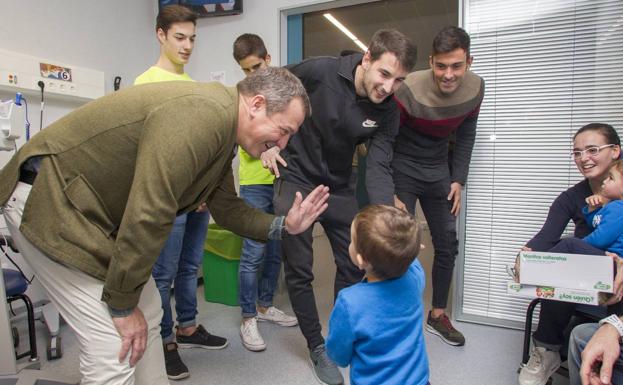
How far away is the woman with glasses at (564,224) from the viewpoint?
1.56m

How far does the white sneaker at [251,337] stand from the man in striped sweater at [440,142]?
91cm

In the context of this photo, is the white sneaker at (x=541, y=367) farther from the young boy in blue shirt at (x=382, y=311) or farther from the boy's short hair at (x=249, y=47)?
the boy's short hair at (x=249, y=47)

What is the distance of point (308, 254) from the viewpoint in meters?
1.70

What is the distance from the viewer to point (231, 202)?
131 cm

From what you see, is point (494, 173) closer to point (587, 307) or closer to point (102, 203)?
point (587, 307)

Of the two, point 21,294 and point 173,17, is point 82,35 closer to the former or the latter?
point 173,17

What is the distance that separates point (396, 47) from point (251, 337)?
58.2 inches

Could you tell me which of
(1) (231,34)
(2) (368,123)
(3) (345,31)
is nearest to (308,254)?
(2) (368,123)

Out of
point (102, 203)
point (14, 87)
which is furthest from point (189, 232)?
point (14, 87)

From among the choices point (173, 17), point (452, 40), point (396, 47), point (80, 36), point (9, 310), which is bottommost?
point (9, 310)

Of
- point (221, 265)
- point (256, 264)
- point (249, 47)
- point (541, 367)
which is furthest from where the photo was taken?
point (221, 265)

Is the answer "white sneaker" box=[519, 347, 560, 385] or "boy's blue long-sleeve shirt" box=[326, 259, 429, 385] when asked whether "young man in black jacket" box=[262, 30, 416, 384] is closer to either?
"boy's blue long-sleeve shirt" box=[326, 259, 429, 385]

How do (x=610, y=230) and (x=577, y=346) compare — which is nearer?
(x=577, y=346)

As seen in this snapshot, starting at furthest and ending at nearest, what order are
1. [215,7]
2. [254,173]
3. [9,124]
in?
[215,7] < [254,173] < [9,124]
